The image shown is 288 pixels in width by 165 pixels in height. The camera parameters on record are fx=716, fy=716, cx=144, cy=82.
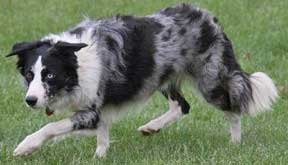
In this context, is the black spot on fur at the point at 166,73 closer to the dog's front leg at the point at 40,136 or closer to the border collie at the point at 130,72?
the border collie at the point at 130,72

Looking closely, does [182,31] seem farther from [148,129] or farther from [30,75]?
[30,75]

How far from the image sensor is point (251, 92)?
7.62 metres

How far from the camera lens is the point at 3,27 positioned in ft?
45.8

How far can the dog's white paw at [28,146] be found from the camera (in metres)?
6.13

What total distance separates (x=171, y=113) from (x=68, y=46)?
7.08ft

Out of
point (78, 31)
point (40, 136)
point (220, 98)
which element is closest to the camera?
point (40, 136)

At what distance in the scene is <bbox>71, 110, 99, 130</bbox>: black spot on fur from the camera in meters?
6.41

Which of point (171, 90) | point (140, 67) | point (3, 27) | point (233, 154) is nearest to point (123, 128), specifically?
point (171, 90)

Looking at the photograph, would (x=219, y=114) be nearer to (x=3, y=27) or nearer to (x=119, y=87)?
(x=119, y=87)

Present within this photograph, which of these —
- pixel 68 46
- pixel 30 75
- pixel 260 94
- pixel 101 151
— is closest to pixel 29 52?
pixel 30 75

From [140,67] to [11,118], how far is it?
83.6 inches

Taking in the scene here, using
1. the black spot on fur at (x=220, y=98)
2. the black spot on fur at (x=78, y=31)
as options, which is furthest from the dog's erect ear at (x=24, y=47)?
the black spot on fur at (x=220, y=98)

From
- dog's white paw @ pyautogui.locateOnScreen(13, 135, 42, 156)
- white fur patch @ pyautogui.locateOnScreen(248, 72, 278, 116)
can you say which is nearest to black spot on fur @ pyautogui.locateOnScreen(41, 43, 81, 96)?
dog's white paw @ pyautogui.locateOnScreen(13, 135, 42, 156)

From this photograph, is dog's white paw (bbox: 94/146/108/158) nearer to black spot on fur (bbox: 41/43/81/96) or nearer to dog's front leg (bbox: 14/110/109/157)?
dog's front leg (bbox: 14/110/109/157)
